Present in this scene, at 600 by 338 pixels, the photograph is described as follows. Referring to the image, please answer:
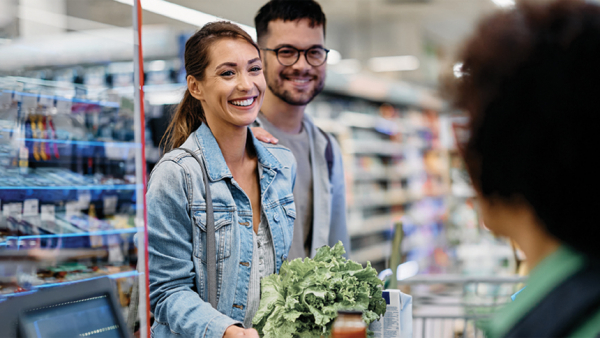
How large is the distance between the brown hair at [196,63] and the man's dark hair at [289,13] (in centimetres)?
60

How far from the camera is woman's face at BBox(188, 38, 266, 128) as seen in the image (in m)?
1.54

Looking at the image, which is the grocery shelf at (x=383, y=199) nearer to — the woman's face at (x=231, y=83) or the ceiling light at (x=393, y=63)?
the ceiling light at (x=393, y=63)

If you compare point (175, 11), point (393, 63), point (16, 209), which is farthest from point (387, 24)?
point (16, 209)

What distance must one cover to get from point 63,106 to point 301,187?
212 centimetres

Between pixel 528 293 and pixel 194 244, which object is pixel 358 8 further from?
pixel 528 293

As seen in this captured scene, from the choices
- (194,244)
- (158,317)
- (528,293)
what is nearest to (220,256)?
(194,244)

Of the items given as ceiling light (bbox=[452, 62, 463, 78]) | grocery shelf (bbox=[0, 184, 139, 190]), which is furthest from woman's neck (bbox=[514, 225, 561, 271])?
grocery shelf (bbox=[0, 184, 139, 190])

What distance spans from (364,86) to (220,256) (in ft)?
23.9

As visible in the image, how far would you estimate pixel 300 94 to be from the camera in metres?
2.14

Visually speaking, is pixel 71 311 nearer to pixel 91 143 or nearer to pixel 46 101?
pixel 46 101

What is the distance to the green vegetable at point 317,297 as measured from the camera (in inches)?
50.7

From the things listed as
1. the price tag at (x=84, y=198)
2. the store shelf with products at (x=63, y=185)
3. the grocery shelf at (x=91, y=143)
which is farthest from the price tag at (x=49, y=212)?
the grocery shelf at (x=91, y=143)

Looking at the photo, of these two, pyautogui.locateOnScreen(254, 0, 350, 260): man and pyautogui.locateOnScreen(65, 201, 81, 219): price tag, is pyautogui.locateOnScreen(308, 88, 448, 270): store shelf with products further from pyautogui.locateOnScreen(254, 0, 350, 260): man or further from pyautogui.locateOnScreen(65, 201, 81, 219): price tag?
pyautogui.locateOnScreen(254, 0, 350, 260): man

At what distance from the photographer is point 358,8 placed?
7.92 m
